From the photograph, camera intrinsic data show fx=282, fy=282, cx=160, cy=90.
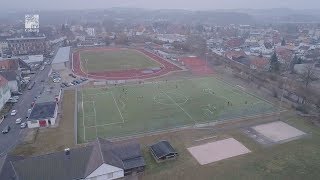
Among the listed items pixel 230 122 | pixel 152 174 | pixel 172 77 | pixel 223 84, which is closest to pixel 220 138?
pixel 230 122

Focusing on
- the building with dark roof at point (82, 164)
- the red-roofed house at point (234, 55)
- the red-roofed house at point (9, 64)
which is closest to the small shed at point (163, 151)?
the building with dark roof at point (82, 164)

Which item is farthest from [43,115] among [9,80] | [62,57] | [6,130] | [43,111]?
[62,57]

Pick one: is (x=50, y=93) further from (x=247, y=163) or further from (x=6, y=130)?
(x=247, y=163)

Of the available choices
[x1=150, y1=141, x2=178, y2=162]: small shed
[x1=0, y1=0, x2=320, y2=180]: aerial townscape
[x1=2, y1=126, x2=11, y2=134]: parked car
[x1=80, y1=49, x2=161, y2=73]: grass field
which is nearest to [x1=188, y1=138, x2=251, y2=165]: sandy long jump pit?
[x1=0, y1=0, x2=320, y2=180]: aerial townscape

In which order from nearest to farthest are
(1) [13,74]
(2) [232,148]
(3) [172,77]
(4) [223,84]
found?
(2) [232,148], (1) [13,74], (4) [223,84], (3) [172,77]

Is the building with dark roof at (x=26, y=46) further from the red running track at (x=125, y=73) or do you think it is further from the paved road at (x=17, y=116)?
the paved road at (x=17, y=116)

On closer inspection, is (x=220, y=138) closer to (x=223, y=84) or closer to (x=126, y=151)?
(x=126, y=151)

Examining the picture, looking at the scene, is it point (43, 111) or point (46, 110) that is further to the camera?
point (46, 110)

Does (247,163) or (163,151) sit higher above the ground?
(163,151)
